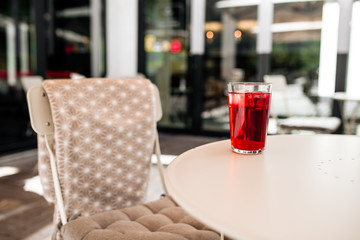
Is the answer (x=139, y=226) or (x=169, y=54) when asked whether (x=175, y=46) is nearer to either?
(x=169, y=54)

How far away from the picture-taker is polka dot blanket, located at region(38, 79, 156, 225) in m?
1.24

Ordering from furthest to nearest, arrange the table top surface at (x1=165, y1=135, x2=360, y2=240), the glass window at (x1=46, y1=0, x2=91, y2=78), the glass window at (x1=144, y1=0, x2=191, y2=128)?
1. the glass window at (x1=144, y1=0, x2=191, y2=128)
2. the glass window at (x1=46, y1=0, x2=91, y2=78)
3. the table top surface at (x1=165, y1=135, x2=360, y2=240)

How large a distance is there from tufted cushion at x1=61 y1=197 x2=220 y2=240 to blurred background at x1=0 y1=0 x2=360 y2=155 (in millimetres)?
3500

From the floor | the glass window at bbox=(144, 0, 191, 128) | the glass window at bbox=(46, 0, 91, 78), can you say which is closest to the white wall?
the glass window at bbox=(144, 0, 191, 128)

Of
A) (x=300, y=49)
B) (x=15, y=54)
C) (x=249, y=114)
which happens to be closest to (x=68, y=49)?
(x=15, y=54)

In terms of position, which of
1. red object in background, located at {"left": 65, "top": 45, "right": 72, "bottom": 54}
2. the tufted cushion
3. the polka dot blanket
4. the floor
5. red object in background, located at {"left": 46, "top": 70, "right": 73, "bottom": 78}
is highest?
red object in background, located at {"left": 65, "top": 45, "right": 72, "bottom": 54}

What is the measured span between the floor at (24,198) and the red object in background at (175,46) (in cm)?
214

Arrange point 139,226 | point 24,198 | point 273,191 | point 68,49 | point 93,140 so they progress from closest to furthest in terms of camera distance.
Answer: point 273,191 → point 139,226 → point 93,140 → point 24,198 → point 68,49

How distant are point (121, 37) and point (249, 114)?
5508 millimetres

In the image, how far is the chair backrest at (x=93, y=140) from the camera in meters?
1.22

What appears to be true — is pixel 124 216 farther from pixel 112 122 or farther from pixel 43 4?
pixel 43 4

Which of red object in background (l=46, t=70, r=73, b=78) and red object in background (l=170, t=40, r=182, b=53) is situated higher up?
red object in background (l=170, t=40, r=182, b=53)

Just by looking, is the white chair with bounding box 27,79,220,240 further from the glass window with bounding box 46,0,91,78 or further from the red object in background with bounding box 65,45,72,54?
the red object in background with bounding box 65,45,72,54

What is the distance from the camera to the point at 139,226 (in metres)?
1.12
